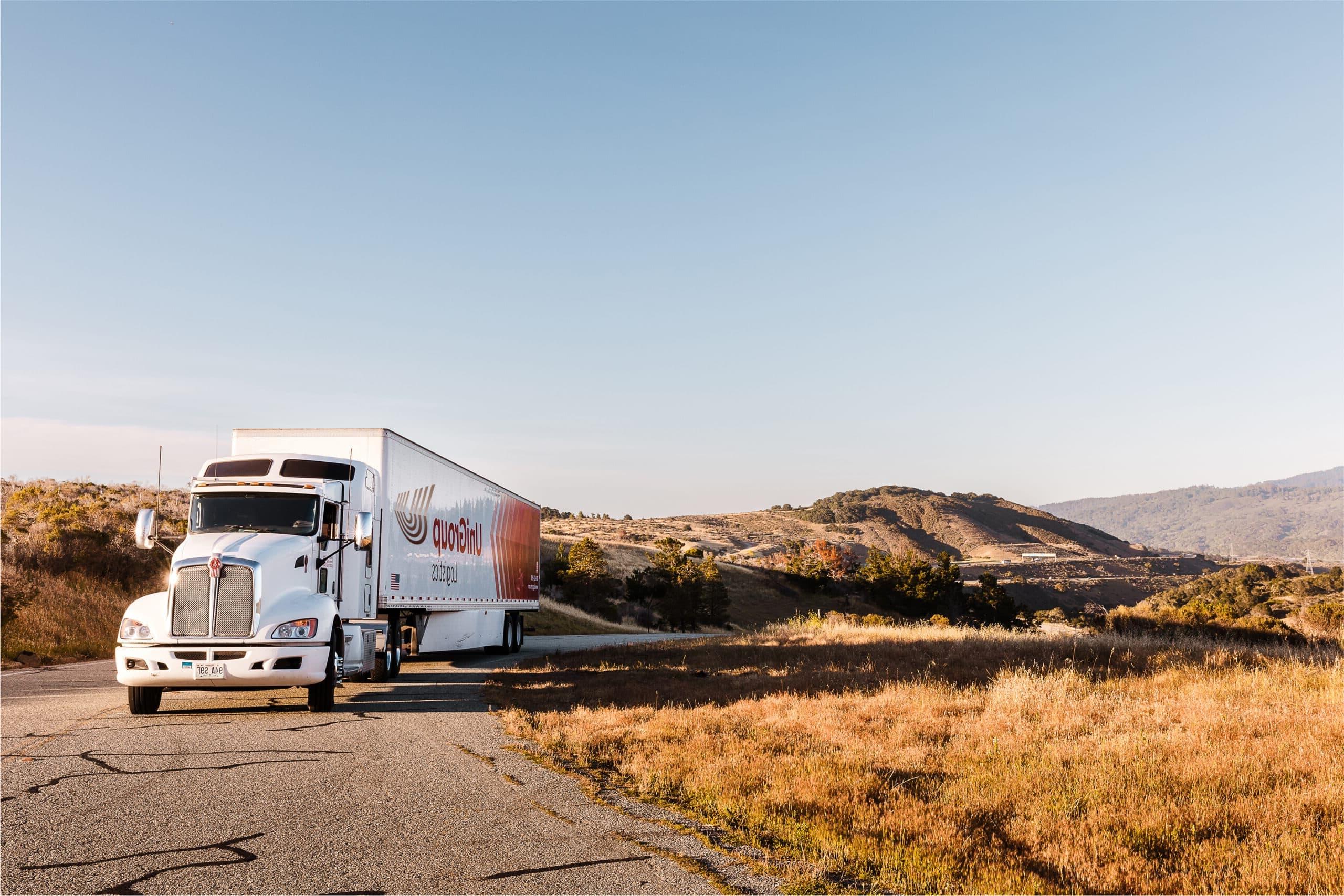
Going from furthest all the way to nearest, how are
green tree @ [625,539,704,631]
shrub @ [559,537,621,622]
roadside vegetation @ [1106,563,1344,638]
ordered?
green tree @ [625,539,704,631] → shrub @ [559,537,621,622] → roadside vegetation @ [1106,563,1344,638]

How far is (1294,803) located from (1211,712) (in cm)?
424

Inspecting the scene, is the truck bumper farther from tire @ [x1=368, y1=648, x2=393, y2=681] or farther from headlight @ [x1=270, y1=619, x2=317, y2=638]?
tire @ [x1=368, y1=648, x2=393, y2=681]

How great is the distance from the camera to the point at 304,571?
570 inches

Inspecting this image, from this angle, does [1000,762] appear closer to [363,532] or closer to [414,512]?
[363,532]

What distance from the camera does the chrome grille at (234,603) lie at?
43.0 feet

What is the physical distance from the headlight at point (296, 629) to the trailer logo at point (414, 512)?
5.39m

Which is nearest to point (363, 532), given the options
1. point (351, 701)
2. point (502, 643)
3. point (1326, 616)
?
point (351, 701)

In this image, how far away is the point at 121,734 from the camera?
37.6 ft

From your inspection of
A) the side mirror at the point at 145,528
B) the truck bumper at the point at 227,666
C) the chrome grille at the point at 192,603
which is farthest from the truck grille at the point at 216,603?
the side mirror at the point at 145,528

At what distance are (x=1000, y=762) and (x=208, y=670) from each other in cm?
1015

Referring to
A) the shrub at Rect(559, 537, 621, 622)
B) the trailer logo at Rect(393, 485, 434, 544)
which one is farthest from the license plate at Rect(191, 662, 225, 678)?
the shrub at Rect(559, 537, 621, 622)

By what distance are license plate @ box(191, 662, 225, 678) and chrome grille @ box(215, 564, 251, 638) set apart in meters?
0.40

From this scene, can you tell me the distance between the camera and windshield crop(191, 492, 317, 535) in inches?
573

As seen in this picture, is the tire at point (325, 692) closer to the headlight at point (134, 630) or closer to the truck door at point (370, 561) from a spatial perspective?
the headlight at point (134, 630)
